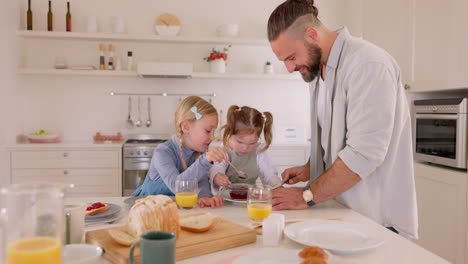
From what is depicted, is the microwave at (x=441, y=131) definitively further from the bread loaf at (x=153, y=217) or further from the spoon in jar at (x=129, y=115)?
the spoon in jar at (x=129, y=115)

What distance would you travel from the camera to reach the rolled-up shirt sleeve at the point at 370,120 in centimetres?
153

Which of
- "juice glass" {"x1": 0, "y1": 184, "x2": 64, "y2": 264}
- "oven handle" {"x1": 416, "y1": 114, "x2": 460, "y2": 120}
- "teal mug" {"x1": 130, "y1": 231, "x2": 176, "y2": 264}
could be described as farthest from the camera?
"oven handle" {"x1": 416, "y1": 114, "x2": 460, "y2": 120}

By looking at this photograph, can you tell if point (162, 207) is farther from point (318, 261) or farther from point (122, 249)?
point (318, 261)

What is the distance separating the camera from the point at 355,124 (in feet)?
5.16

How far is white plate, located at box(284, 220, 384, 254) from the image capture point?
3.48 feet

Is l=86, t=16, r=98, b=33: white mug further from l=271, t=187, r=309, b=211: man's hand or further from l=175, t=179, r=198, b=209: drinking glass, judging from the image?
l=271, t=187, r=309, b=211: man's hand

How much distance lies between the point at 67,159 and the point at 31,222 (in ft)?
11.6

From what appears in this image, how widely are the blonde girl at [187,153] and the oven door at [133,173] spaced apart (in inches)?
76.5

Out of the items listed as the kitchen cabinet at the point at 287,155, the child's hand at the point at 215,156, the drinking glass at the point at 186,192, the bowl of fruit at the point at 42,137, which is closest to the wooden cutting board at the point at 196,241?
the drinking glass at the point at 186,192

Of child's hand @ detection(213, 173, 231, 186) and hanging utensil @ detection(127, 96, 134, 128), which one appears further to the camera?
hanging utensil @ detection(127, 96, 134, 128)

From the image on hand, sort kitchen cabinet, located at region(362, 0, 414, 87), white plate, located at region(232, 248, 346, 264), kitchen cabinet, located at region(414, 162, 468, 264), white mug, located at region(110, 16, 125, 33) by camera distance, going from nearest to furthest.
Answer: white plate, located at region(232, 248, 346, 264) → kitchen cabinet, located at region(414, 162, 468, 264) → kitchen cabinet, located at region(362, 0, 414, 87) → white mug, located at region(110, 16, 125, 33)

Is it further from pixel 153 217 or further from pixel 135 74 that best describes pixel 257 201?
pixel 135 74

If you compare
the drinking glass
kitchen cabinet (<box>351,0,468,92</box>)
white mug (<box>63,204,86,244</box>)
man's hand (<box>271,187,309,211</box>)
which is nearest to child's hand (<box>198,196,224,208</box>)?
the drinking glass

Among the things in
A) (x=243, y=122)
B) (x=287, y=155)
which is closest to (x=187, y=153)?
(x=243, y=122)
